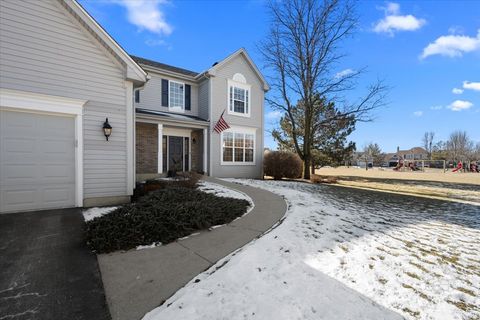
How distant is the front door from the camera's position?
12969mm

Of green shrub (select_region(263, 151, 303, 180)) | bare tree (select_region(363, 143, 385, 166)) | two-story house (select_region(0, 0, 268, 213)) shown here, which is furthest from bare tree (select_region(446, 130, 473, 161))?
two-story house (select_region(0, 0, 268, 213))

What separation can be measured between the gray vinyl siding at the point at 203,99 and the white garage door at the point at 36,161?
777 centimetres

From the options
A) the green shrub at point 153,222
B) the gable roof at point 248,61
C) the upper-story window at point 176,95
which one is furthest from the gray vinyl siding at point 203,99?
the green shrub at point 153,222

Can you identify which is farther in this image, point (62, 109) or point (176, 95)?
point (176, 95)

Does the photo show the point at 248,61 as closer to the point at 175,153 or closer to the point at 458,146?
the point at 175,153

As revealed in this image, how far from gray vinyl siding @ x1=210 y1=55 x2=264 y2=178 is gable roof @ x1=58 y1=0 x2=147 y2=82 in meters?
6.23

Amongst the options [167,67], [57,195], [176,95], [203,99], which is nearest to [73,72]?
[57,195]

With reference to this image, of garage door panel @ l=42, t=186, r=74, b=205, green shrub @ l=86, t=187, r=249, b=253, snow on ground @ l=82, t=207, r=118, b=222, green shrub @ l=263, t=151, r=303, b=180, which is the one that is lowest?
snow on ground @ l=82, t=207, r=118, b=222

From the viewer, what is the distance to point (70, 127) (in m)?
6.33

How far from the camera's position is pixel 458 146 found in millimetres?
58156

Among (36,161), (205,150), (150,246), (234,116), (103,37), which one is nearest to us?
(150,246)

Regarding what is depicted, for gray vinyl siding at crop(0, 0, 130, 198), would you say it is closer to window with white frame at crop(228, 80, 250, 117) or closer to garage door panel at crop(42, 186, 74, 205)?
garage door panel at crop(42, 186, 74, 205)

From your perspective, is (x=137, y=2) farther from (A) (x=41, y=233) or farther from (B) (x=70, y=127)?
(A) (x=41, y=233)

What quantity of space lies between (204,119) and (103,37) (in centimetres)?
716
